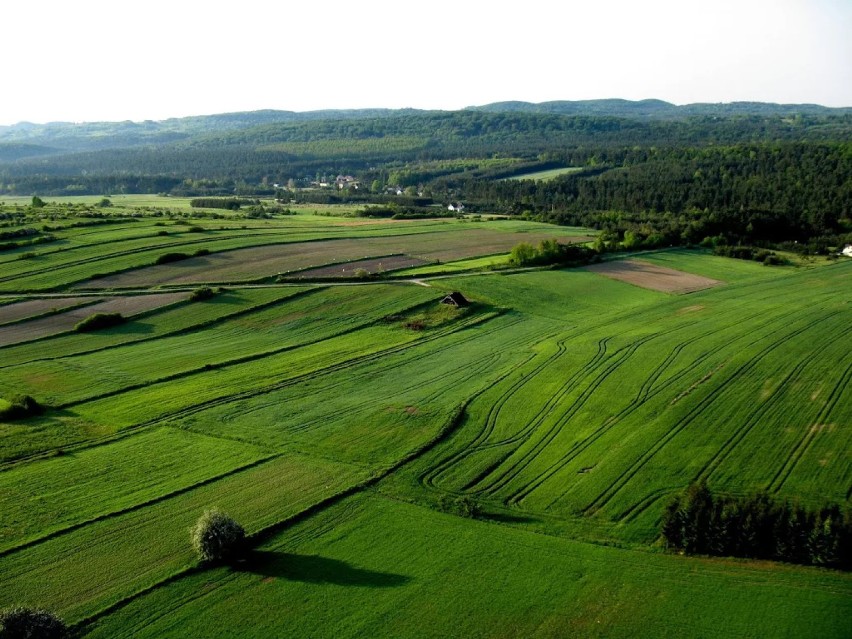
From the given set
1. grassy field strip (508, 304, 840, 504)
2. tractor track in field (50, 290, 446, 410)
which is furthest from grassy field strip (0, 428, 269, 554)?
grassy field strip (508, 304, 840, 504)

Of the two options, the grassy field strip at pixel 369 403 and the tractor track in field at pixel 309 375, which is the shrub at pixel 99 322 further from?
the grassy field strip at pixel 369 403

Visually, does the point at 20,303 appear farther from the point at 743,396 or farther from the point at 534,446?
the point at 743,396

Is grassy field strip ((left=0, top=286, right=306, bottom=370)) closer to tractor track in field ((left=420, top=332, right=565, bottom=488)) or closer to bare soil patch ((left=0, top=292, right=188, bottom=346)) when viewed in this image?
bare soil patch ((left=0, top=292, right=188, bottom=346))

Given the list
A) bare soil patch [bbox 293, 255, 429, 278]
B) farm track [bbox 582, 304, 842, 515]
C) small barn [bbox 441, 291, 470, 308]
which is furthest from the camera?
bare soil patch [bbox 293, 255, 429, 278]

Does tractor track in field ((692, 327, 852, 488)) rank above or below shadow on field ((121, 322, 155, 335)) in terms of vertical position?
below

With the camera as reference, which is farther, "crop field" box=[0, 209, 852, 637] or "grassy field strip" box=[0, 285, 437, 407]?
"grassy field strip" box=[0, 285, 437, 407]

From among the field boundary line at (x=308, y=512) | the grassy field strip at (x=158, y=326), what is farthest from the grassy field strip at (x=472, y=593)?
the grassy field strip at (x=158, y=326)

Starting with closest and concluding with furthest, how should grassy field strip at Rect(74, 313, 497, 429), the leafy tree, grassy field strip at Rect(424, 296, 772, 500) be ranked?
grassy field strip at Rect(424, 296, 772, 500), grassy field strip at Rect(74, 313, 497, 429), the leafy tree

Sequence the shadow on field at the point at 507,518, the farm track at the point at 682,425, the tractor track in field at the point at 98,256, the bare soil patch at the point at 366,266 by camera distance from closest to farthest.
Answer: the shadow on field at the point at 507,518 < the farm track at the point at 682,425 < the tractor track in field at the point at 98,256 < the bare soil patch at the point at 366,266

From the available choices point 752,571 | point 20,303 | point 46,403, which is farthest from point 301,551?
point 20,303
